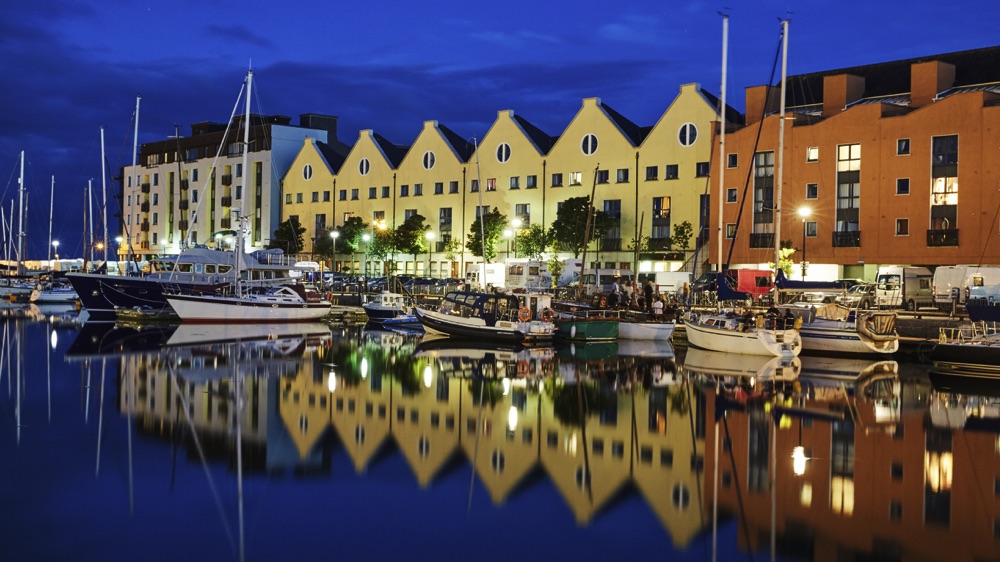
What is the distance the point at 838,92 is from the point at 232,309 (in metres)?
40.7

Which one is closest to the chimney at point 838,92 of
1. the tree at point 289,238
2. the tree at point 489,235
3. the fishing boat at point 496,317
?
the tree at point 489,235

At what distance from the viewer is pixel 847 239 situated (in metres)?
61.3

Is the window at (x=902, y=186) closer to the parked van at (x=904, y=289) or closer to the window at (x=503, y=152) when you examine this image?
the parked van at (x=904, y=289)

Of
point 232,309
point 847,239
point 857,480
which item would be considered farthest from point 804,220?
point 857,480

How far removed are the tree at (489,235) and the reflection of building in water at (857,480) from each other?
51.8 meters

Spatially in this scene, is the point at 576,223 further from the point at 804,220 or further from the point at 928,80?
the point at 928,80

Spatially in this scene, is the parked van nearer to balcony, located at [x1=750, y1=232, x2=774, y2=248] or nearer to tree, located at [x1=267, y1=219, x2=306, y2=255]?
balcony, located at [x1=750, y1=232, x2=774, y2=248]

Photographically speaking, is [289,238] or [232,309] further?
[289,238]

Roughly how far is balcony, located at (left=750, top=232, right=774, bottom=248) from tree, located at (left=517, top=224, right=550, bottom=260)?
15.2 metres

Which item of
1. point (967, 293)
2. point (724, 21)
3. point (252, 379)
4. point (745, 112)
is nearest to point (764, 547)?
point (252, 379)

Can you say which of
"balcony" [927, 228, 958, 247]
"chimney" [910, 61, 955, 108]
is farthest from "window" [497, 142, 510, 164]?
"balcony" [927, 228, 958, 247]

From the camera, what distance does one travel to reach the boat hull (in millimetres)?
52719

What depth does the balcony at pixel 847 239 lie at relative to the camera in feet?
200

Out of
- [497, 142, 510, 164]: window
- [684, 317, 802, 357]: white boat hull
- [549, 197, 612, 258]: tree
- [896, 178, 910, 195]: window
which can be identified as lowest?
[684, 317, 802, 357]: white boat hull
